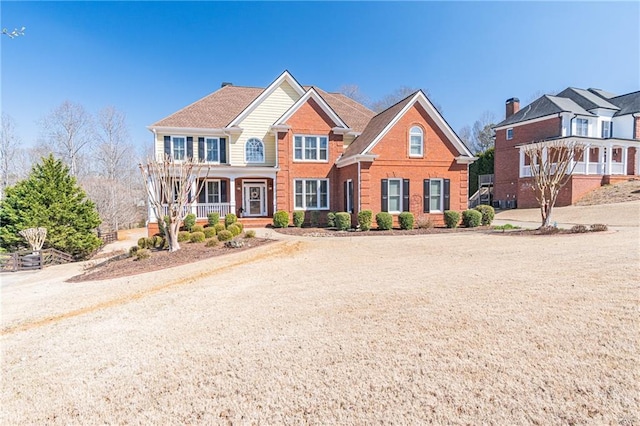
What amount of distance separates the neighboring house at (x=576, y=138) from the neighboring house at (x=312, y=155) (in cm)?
1442

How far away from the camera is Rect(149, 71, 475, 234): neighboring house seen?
741 inches

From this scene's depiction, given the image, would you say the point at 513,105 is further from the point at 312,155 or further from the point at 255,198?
the point at 255,198

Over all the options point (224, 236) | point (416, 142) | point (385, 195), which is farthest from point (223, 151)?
point (416, 142)

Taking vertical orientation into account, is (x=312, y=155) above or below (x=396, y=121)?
below

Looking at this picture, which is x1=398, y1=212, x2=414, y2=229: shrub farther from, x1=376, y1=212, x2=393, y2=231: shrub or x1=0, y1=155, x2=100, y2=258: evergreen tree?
x1=0, y1=155, x2=100, y2=258: evergreen tree

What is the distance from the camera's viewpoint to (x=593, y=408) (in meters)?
3.05

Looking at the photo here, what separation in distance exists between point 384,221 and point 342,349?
1368 cm

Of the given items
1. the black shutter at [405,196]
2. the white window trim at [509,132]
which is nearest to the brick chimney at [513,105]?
the white window trim at [509,132]

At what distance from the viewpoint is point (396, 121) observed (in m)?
18.8

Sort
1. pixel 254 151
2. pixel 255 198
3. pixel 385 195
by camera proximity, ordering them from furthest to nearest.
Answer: pixel 255 198, pixel 254 151, pixel 385 195

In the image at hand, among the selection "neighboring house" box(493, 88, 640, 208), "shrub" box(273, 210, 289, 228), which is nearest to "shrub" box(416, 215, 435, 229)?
"shrub" box(273, 210, 289, 228)

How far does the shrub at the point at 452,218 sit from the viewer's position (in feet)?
59.7

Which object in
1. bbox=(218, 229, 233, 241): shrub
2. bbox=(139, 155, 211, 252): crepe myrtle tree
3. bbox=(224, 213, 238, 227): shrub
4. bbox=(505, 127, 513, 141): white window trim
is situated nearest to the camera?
bbox=(139, 155, 211, 252): crepe myrtle tree

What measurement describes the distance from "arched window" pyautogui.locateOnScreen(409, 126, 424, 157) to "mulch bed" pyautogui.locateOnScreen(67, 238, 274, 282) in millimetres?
9843
